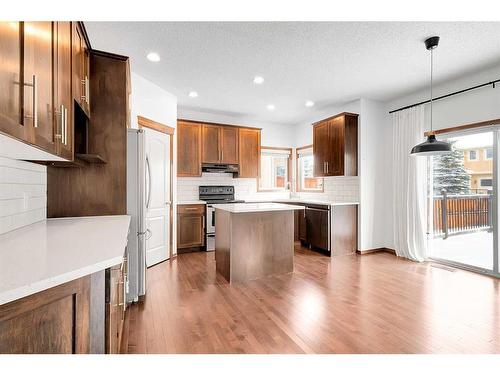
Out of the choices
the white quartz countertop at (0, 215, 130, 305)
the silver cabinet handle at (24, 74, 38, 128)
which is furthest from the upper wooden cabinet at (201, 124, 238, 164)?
the silver cabinet handle at (24, 74, 38, 128)

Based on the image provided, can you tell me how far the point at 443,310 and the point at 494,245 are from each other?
5.48 feet

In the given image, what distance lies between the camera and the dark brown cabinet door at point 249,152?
539 centimetres

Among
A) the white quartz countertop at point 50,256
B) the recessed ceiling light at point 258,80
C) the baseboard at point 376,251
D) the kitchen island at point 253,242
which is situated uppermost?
the recessed ceiling light at point 258,80

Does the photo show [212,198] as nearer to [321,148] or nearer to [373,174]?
[321,148]

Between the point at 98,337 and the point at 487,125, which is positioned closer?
the point at 98,337

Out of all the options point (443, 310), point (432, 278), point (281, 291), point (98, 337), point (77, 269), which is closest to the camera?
point (77, 269)

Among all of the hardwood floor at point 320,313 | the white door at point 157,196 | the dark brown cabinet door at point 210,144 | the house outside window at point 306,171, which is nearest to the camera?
the hardwood floor at point 320,313

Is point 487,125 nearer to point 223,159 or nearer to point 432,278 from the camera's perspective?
point 432,278

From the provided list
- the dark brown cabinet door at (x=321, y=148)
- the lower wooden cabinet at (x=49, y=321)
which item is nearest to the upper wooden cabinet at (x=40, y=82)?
the lower wooden cabinet at (x=49, y=321)

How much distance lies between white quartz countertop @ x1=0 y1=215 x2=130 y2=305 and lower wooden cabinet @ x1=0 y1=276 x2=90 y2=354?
0.05 m

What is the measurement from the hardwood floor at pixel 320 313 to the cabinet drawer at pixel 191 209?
1.19 metres

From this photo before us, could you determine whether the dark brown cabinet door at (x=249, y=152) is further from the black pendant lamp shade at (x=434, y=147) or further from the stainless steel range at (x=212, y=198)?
the black pendant lamp shade at (x=434, y=147)
